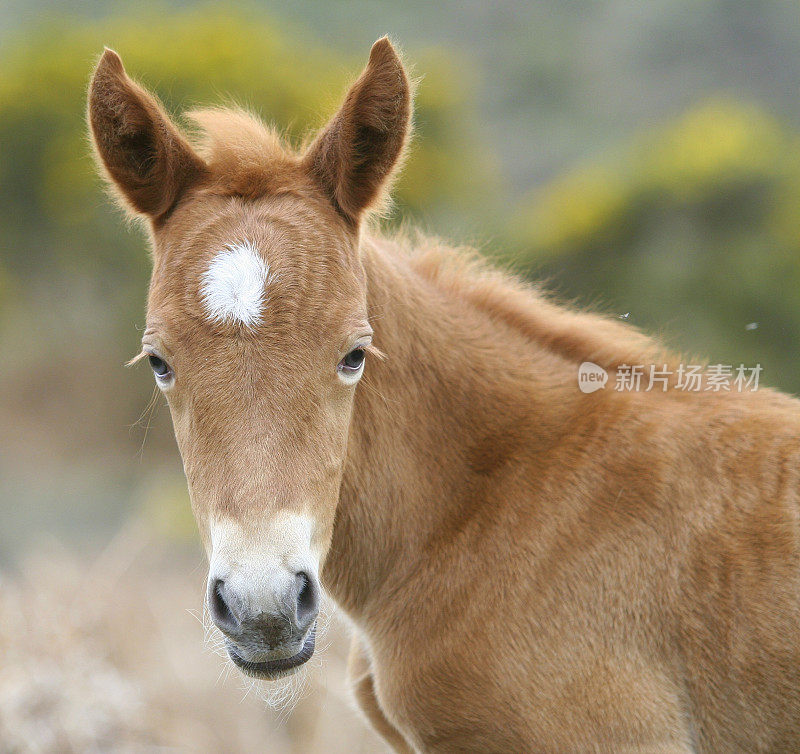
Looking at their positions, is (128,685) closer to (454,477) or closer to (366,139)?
(454,477)

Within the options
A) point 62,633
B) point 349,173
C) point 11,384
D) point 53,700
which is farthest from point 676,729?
point 11,384

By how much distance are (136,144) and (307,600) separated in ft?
5.48

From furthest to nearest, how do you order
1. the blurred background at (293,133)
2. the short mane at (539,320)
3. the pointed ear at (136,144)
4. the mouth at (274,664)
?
the blurred background at (293,133), the short mane at (539,320), the pointed ear at (136,144), the mouth at (274,664)

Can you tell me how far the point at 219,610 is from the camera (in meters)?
2.43

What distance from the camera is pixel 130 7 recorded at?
2253cm

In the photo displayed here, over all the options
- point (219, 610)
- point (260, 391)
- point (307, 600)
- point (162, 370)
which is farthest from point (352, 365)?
point (219, 610)

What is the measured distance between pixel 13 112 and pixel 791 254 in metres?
14.8

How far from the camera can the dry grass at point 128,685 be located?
5.37 m

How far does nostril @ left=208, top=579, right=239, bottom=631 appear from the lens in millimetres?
2404

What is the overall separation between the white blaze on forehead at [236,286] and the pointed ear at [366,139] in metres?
0.49

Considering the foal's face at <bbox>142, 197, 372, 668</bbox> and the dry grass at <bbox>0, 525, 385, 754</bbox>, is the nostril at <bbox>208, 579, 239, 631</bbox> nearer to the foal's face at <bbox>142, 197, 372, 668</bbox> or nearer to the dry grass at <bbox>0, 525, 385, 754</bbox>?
the foal's face at <bbox>142, 197, 372, 668</bbox>

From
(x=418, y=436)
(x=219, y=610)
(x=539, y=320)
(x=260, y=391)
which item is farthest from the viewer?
(x=539, y=320)

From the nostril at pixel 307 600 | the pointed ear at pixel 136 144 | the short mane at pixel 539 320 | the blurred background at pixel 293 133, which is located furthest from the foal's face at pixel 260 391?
the blurred background at pixel 293 133

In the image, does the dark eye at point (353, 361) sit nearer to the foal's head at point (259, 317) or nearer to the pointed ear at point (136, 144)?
the foal's head at point (259, 317)
